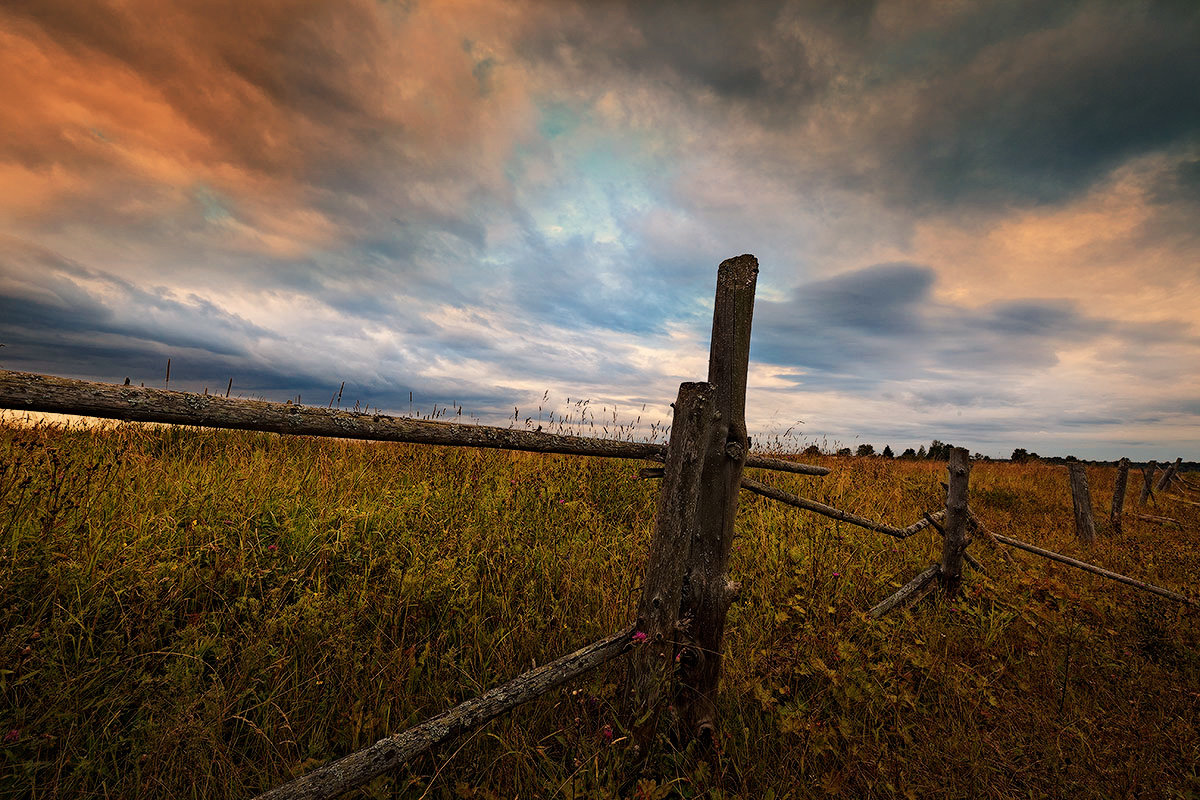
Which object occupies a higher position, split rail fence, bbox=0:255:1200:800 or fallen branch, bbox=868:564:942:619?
split rail fence, bbox=0:255:1200:800

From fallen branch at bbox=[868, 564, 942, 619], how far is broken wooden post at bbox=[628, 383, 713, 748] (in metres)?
2.02

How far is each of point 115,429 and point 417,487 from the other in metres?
3.50

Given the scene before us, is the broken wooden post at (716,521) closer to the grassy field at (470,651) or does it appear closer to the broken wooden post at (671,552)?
the broken wooden post at (671,552)

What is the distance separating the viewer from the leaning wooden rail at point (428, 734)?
4.38ft

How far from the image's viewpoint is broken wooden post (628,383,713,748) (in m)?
2.18

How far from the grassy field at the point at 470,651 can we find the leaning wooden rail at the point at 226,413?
4.00ft

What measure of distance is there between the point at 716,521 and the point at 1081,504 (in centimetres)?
988

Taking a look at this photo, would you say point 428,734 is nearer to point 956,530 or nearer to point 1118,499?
point 956,530

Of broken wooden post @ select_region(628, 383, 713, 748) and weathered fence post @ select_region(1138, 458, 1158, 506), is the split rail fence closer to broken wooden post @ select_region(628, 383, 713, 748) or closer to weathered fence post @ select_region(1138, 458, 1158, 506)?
broken wooden post @ select_region(628, 383, 713, 748)

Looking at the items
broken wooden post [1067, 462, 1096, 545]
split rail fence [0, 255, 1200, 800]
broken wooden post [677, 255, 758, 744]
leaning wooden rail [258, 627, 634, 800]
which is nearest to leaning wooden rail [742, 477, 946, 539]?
split rail fence [0, 255, 1200, 800]

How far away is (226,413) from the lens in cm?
128

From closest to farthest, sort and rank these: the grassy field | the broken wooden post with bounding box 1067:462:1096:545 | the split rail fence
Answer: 1. the split rail fence
2. the grassy field
3. the broken wooden post with bounding box 1067:462:1096:545

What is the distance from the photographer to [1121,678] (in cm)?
341

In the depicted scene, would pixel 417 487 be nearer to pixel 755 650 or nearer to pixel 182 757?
pixel 182 757
